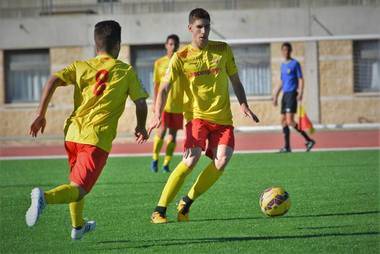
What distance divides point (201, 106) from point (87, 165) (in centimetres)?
219

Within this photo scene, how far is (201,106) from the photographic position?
9.52 meters

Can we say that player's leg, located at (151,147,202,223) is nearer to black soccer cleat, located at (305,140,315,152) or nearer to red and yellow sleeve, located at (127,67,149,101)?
red and yellow sleeve, located at (127,67,149,101)

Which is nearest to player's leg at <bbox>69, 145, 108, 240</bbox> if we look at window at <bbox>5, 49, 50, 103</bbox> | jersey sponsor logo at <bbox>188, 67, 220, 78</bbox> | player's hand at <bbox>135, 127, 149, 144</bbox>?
player's hand at <bbox>135, 127, 149, 144</bbox>

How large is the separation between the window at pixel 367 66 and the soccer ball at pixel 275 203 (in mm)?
21683

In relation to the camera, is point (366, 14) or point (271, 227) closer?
point (271, 227)

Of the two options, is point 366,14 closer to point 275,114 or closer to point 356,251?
point 275,114

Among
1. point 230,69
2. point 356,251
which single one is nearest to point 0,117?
point 230,69

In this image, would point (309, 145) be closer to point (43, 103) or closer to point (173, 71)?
point (173, 71)

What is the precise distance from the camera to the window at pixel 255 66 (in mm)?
30250

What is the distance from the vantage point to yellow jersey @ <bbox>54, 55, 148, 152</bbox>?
25.5ft

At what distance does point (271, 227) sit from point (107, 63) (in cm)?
229

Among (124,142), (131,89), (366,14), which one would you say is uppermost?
(366,14)

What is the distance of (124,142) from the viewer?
2867cm

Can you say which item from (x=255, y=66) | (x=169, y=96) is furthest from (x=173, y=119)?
A: (x=255, y=66)
